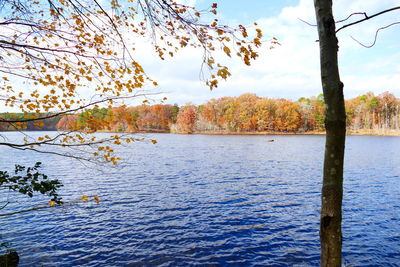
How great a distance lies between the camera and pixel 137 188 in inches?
648

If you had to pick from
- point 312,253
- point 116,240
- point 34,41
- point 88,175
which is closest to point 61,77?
point 34,41

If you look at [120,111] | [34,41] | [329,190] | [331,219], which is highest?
[34,41]

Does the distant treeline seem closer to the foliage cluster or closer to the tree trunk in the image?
the foliage cluster

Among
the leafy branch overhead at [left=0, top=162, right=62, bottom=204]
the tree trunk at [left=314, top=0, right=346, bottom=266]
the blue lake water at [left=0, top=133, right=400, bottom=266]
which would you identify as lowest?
the blue lake water at [left=0, top=133, right=400, bottom=266]

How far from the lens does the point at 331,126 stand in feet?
9.29

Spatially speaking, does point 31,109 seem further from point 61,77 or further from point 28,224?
point 28,224

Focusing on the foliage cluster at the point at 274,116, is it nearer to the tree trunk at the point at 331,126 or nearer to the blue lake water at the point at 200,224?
the blue lake water at the point at 200,224

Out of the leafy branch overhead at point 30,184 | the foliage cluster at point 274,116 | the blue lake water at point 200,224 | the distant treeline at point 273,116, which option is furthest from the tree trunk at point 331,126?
the foliage cluster at point 274,116

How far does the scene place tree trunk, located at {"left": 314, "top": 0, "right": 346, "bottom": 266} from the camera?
279 centimetres

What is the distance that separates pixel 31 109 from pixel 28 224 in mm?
7116

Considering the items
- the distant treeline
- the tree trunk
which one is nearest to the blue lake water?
the tree trunk

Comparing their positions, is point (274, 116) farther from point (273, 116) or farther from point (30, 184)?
point (30, 184)

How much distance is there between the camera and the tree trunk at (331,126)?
110 inches

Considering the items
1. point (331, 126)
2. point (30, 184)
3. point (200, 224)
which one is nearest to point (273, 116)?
point (200, 224)
